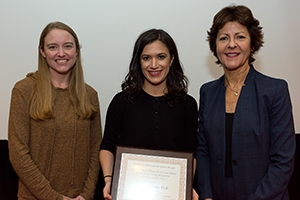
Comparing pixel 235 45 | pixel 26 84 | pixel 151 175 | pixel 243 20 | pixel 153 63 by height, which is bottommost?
pixel 151 175

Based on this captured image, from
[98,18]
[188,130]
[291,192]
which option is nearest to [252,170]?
[188,130]

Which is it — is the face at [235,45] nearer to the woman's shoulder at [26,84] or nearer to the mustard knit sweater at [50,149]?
the mustard knit sweater at [50,149]

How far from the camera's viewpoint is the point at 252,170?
160 cm

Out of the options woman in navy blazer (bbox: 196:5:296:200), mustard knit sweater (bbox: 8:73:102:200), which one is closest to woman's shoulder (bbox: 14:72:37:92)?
mustard knit sweater (bbox: 8:73:102:200)

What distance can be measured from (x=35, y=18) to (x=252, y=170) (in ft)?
6.39

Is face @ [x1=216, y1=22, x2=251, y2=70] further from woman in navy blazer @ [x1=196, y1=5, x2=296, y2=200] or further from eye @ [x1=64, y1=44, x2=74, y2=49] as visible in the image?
eye @ [x1=64, y1=44, x2=74, y2=49]

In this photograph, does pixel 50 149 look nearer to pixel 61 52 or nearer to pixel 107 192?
pixel 107 192

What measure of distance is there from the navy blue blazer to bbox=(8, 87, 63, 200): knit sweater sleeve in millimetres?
973

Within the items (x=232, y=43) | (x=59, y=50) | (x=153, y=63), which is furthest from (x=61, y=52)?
(x=232, y=43)

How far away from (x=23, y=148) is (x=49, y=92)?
36 cm

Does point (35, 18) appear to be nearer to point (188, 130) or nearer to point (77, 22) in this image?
point (77, 22)

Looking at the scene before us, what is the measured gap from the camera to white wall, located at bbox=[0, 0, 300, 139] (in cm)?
235

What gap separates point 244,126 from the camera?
62.4 inches

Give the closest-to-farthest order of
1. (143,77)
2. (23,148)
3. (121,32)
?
(23,148) < (143,77) < (121,32)
